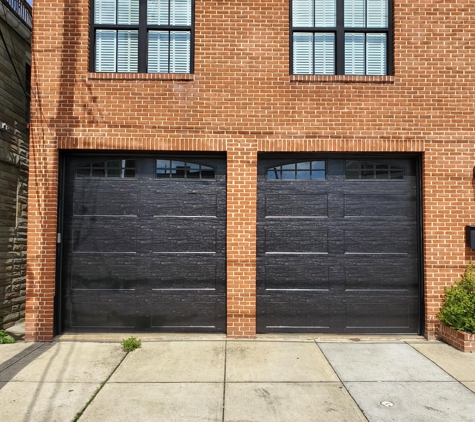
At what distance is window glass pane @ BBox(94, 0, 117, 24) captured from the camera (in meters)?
6.71

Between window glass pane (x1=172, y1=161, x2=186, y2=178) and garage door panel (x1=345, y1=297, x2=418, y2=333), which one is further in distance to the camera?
window glass pane (x1=172, y1=161, x2=186, y2=178)

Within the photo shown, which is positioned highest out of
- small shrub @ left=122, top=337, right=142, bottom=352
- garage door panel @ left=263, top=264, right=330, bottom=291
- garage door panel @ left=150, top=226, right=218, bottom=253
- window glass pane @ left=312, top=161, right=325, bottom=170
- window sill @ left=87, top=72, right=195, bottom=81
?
window sill @ left=87, top=72, right=195, bottom=81

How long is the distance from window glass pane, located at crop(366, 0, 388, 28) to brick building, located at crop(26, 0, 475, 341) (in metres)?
0.18

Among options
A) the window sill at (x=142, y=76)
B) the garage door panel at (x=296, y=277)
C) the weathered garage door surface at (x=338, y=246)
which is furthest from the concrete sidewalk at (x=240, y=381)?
the window sill at (x=142, y=76)

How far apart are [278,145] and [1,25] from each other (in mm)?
5416

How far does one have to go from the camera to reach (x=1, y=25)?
269 inches

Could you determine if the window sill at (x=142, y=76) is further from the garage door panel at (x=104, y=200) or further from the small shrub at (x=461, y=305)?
the small shrub at (x=461, y=305)

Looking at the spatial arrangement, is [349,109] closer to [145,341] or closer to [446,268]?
[446,268]

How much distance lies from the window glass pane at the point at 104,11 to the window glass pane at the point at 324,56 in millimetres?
3635

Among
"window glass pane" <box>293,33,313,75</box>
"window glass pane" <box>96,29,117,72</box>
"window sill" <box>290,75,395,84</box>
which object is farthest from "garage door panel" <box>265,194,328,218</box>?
"window glass pane" <box>96,29,117,72</box>

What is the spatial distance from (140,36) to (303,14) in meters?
2.91

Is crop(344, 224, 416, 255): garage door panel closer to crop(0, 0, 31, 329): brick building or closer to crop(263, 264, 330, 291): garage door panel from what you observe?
crop(263, 264, 330, 291): garage door panel

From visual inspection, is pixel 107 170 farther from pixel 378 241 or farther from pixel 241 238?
pixel 378 241

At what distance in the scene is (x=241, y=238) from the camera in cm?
639
